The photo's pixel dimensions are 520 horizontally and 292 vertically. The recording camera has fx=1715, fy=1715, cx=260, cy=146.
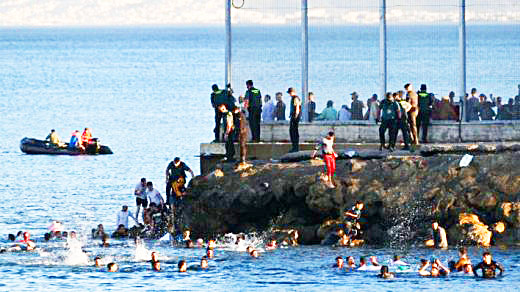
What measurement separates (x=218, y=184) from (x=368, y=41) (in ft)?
24.6

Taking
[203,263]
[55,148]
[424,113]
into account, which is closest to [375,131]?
[424,113]

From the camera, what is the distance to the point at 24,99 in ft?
433

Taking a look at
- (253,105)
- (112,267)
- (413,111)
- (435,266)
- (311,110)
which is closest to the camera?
(435,266)

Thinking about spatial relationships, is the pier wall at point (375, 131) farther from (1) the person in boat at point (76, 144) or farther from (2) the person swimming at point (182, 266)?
(1) the person in boat at point (76, 144)

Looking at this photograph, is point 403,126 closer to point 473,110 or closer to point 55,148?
point 473,110

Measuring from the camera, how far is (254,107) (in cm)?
5131

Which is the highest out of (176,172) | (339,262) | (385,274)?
(176,172)

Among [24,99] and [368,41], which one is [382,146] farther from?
[24,99]

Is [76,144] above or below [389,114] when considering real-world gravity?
below

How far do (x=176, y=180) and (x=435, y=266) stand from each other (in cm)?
972

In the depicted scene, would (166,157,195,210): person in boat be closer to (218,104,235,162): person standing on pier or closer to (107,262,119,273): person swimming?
(218,104,235,162): person standing on pier

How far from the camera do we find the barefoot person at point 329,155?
154 feet

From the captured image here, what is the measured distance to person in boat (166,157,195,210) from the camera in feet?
164

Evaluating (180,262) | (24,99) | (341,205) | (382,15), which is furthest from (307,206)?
(24,99)
